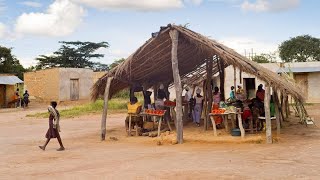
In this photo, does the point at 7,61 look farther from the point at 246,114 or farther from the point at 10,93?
the point at 246,114

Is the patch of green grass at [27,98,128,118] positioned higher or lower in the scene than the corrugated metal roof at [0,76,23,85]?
lower

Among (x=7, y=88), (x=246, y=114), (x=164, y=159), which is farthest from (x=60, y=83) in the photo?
(x=164, y=159)

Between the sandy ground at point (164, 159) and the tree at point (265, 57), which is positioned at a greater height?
the tree at point (265, 57)

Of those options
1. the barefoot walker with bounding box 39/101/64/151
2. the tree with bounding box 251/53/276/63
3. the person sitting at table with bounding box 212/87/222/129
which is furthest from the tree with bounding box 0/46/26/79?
the barefoot walker with bounding box 39/101/64/151

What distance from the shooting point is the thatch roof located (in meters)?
11.4

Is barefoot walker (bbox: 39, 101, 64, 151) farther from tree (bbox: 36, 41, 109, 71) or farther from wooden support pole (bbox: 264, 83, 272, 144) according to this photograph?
tree (bbox: 36, 41, 109, 71)

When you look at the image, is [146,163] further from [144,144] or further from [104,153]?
[144,144]

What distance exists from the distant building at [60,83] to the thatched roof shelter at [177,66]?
60.8 feet

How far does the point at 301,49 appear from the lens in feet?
150

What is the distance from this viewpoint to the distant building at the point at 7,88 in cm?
3058

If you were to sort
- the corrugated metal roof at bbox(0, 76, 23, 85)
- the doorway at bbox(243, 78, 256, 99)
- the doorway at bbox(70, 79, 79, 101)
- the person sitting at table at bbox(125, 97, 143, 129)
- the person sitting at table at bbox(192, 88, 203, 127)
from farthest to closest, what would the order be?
the doorway at bbox(70, 79, 79, 101)
the corrugated metal roof at bbox(0, 76, 23, 85)
the doorway at bbox(243, 78, 256, 99)
the person sitting at table at bbox(192, 88, 203, 127)
the person sitting at table at bbox(125, 97, 143, 129)

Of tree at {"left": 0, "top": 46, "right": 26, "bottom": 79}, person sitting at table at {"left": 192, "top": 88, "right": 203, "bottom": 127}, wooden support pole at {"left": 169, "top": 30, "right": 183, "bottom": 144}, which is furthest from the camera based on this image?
tree at {"left": 0, "top": 46, "right": 26, "bottom": 79}

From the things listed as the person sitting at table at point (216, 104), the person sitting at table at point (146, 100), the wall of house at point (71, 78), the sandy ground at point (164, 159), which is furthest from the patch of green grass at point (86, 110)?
the person sitting at table at point (216, 104)

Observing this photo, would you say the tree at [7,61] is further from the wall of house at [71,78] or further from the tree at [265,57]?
the tree at [265,57]
